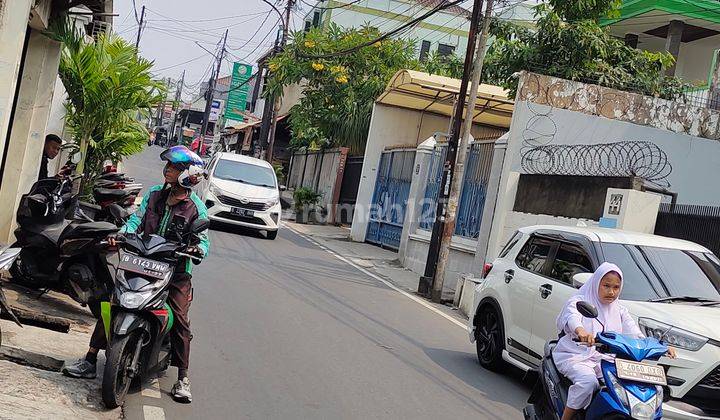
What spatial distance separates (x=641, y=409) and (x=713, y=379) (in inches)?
85.0

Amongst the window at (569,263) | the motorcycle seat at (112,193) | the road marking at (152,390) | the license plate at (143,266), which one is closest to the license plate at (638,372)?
the window at (569,263)

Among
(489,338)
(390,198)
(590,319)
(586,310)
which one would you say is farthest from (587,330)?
(390,198)

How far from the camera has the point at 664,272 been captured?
25.8 ft

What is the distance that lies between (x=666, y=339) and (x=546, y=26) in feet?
47.5

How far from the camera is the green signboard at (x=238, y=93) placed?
62031mm

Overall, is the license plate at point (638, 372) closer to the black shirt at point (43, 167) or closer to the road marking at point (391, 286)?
the road marking at point (391, 286)

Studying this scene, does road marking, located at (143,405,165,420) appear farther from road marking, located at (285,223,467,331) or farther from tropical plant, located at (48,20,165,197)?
road marking, located at (285,223,467,331)

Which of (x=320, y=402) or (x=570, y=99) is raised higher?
(x=570, y=99)

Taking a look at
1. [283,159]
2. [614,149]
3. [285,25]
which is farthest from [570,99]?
[283,159]

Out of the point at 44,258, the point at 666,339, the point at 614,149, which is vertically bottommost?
the point at 44,258

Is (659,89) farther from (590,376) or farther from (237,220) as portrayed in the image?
(590,376)

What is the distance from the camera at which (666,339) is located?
6.82 metres

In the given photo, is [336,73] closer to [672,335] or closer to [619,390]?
[672,335]

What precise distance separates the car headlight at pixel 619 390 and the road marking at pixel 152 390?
10.9 feet
